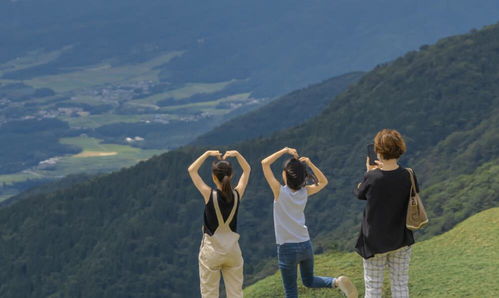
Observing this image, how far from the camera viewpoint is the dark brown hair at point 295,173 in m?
17.5

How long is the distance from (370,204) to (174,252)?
92.8 meters

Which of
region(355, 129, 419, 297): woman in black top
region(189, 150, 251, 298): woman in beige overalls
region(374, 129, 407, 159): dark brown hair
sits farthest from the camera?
region(189, 150, 251, 298): woman in beige overalls

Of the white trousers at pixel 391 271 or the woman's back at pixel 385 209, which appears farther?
the white trousers at pixel 391 271

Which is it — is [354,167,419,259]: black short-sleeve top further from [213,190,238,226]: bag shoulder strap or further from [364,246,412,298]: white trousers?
[213,190,238,226]: bag shoulder strap

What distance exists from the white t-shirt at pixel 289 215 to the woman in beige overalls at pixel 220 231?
0.72 m

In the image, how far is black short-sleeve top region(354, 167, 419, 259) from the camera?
16.5 meters

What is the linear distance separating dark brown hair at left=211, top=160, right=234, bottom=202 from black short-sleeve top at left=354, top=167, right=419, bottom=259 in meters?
2.15

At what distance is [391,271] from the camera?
1702 cm

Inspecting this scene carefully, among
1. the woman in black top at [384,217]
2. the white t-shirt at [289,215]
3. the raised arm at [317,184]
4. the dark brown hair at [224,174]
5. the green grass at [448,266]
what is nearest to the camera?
the woman in black top at [384,217]

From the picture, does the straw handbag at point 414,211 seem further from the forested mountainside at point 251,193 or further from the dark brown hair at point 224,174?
the forested mountainside at point 251,193

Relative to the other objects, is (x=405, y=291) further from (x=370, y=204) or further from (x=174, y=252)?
(x=174, y=252)

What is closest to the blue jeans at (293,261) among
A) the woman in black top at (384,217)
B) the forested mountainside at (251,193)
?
the woman in black top at (384,217)

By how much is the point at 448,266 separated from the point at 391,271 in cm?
808

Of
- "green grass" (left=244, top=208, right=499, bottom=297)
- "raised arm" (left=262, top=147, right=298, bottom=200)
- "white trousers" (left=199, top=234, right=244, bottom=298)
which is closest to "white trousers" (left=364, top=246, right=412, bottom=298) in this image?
"raised arm" (left=262, top=147, right=298, bottom=200)
